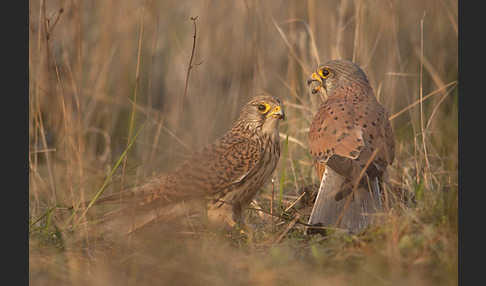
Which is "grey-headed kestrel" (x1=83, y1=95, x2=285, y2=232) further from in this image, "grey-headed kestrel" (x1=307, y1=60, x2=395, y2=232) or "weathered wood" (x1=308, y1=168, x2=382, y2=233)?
"weathered wood" (x1=308, y1=168, x2=382, y2=233)

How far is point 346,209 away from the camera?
12.2 feet

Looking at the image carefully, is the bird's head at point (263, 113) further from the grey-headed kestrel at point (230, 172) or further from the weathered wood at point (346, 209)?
the weathered wood at point (346, 209)

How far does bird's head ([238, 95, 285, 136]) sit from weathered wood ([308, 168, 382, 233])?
0.91 metres

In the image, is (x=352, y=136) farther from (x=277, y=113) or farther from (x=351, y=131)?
(x=277, y=113)

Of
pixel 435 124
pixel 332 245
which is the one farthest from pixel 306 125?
pixel 332 245

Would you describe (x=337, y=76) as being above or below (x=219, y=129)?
above

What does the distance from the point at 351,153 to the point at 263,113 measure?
41.6 inches

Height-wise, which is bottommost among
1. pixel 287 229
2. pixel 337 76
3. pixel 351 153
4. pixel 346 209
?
pixel 287 229

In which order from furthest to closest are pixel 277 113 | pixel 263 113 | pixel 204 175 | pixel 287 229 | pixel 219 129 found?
pixel 219 129
pixel 263 113
pixel 277 113
pixel 204 175
pixel 287 229

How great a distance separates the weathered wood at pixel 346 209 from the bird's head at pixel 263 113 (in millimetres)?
906

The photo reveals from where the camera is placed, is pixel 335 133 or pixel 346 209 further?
pixel 335 133

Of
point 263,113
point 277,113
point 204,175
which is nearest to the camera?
point 204,175

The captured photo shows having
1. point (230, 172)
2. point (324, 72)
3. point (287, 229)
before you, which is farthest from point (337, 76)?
point (287, 229)

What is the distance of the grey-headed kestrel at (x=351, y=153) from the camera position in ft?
12.1
